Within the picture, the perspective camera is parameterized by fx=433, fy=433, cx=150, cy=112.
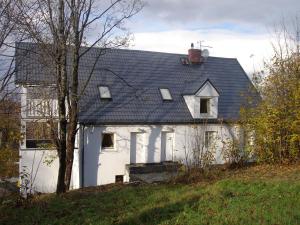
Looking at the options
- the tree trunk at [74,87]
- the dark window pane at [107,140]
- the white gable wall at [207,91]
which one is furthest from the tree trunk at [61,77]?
the white gable wall at [207,91]

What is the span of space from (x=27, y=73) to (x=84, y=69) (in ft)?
47.3

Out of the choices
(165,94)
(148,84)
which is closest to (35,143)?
(148,84)

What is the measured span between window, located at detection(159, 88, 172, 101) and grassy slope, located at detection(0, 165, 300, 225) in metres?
16.2

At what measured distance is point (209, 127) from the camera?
27.7 metres

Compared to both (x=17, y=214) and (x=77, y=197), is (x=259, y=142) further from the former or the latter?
(x=17, y=214)

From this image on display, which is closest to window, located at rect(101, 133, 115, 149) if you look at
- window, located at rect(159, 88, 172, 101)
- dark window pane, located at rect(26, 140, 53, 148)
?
dark window pane, located at rect(26, 140, 53, 148)

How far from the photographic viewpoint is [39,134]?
2277cm

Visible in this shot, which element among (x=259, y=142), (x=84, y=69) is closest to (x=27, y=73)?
(x=259, y=142)

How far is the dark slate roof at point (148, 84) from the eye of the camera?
2577cm

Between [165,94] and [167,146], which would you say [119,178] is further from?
[165,94]

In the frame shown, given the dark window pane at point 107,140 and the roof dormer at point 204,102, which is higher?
the roof dormer at point 204,102

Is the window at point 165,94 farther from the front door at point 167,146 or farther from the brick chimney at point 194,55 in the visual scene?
the brick chimney at point 194,55

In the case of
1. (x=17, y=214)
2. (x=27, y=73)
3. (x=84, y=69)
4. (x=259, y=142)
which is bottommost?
(x=17, y=214)

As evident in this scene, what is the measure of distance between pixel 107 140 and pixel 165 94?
215 inches
